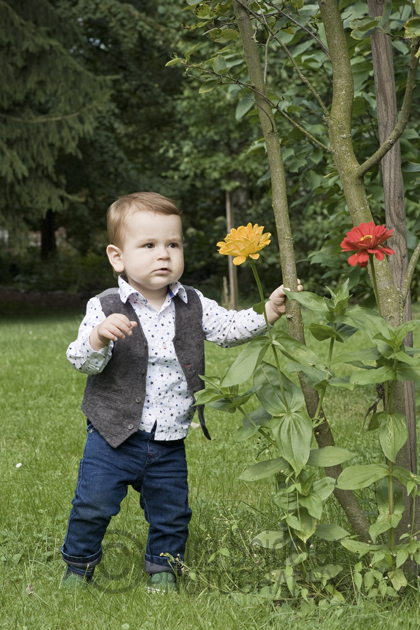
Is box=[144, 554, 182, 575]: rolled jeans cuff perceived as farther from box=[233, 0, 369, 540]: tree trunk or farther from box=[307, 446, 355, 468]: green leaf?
box=[307, 446, 355, 468]: green leaf

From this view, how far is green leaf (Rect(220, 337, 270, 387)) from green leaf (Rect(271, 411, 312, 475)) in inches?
7.2

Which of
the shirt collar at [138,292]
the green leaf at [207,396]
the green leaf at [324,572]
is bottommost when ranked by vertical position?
the green leaf at [324,572]

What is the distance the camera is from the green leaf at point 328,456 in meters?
1.79

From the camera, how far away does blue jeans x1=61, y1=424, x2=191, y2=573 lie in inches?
87.6

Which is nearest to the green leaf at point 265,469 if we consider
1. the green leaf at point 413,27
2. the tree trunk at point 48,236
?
the green leaf at point 413,27

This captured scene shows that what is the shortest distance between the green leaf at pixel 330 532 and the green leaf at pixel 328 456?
0.21 meters

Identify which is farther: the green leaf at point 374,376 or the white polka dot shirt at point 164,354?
the white polka dot shirt at point 164,354

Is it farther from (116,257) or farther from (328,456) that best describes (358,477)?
(116,257)

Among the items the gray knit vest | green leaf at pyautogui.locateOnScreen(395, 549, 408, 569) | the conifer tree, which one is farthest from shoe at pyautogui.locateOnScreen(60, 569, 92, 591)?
the conifer tree

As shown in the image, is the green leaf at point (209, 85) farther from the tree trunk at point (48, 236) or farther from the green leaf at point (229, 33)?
the tree trunk at point (48, 236)

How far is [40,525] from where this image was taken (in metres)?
2.70

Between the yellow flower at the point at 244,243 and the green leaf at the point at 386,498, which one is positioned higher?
the yellow flower at the point at 244,243

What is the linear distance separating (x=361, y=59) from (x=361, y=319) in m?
1.80

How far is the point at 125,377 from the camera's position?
2244mm
